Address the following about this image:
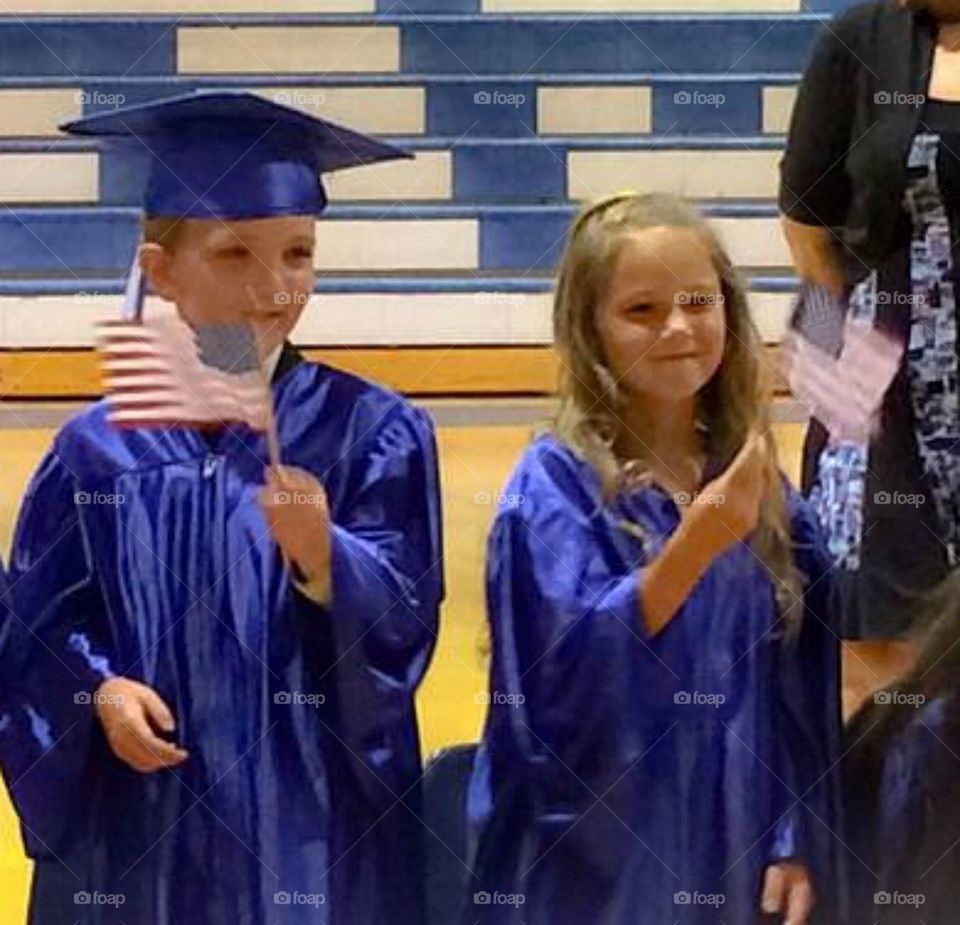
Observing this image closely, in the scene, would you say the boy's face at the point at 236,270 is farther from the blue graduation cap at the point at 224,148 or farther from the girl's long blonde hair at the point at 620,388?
the girl's long blonde hair at the point at 620,388

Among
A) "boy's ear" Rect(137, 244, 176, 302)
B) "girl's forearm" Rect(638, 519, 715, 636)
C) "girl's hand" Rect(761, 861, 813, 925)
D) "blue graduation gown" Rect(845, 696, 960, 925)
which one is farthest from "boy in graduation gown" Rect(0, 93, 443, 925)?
"blue graduation gown" Rect(845, 696, 960, 925)

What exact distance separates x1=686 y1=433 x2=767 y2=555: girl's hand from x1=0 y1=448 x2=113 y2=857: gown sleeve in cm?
62

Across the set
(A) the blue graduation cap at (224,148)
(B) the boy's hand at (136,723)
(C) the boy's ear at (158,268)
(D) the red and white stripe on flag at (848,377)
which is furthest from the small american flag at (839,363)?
(B) the boy's hand at (136,723)

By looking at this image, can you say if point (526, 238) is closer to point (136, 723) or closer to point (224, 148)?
point (224, 148)

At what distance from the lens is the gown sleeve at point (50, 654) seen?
7.47 feet

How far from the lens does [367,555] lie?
2.27 m

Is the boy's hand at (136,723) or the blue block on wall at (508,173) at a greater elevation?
the blue block on wall at (508,173)

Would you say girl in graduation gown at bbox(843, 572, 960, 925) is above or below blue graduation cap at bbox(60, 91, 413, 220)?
below

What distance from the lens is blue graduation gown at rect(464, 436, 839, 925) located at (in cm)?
229

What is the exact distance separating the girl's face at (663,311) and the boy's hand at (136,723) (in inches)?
22.7

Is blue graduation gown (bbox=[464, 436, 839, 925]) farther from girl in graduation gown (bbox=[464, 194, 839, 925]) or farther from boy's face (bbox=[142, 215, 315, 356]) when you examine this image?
boy's face (bbox=[142, 215, 315, 356])

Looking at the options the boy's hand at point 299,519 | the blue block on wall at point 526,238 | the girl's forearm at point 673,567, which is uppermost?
the blue block on wall at point 526,238

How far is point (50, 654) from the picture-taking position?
90.5 inches

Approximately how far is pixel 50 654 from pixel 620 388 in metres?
0.64
